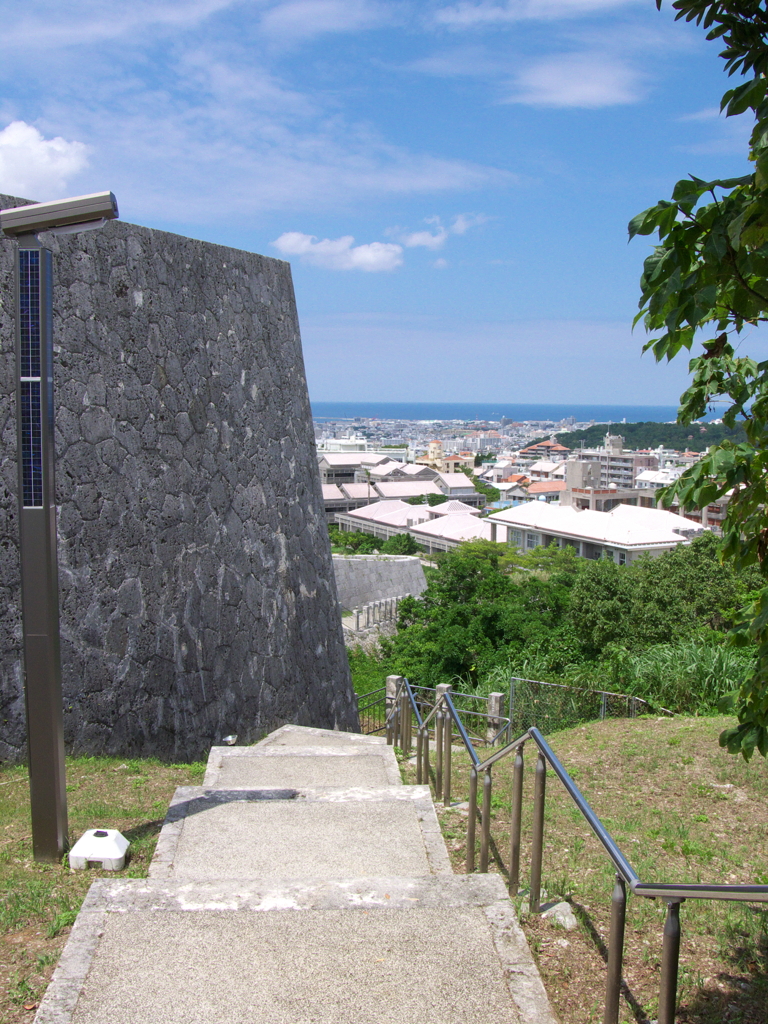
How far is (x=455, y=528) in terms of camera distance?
52.3m

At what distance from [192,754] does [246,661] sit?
1.04 m

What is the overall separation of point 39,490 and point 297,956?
89.0 inches

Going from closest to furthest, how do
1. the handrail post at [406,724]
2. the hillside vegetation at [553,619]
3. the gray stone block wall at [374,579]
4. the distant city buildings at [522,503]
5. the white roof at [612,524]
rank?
the handrail post at [406,724] → the hillside vegetation at [553,619] → the gray stone block wall at [374,579] → the white roof at [612,524] → the distant city buildings at [522,503]

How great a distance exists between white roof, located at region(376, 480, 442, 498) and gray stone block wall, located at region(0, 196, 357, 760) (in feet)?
248

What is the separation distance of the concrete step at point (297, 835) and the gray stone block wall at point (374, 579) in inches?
910

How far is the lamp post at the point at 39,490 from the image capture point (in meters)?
3.65

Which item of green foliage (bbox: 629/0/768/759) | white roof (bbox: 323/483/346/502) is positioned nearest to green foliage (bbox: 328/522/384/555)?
white roof (bbox: 323/483/346/502)

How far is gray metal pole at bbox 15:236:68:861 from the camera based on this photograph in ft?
12.0

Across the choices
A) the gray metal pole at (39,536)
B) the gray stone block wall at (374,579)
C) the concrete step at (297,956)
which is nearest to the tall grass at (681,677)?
the concrete step at (297,956)

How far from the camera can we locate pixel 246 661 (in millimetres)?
7605

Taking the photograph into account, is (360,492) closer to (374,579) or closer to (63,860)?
(374,579)

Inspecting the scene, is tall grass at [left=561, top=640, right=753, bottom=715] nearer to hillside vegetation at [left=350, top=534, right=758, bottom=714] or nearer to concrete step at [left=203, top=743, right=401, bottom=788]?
hillside vegetation at [left=350, top=534, right=758, bottom=714]

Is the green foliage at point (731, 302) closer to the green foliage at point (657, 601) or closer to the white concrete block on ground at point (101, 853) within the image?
the white concrete block on ground at point (101, 853)

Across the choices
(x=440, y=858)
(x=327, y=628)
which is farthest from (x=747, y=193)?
→ (x=327, y=628)
